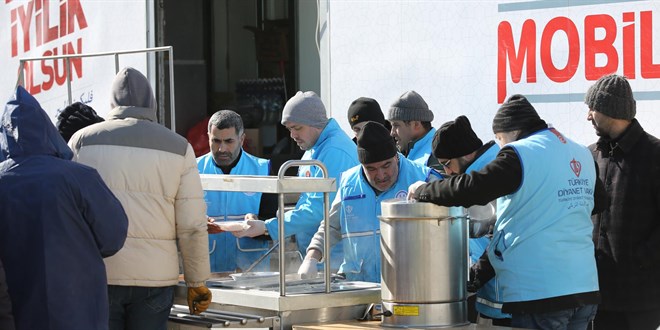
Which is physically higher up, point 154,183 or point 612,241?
point 154,183

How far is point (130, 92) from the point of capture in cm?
409

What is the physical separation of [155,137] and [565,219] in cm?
145

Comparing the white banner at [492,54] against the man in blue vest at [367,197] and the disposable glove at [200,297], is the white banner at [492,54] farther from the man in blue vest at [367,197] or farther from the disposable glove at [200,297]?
the disposable glove at [200,297]

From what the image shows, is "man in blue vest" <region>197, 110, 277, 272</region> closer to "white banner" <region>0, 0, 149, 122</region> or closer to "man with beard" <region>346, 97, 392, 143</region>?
Result: "man with beard" <region>346, 97, 392, 143</region>

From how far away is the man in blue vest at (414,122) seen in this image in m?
5.63

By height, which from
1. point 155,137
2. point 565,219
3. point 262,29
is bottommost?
point 565,219

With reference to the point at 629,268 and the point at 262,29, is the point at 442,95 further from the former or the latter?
the point at 262,29

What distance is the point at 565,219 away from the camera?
385 cm

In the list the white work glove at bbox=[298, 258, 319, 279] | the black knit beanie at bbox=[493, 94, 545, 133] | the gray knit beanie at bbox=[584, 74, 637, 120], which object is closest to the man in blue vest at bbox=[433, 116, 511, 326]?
the black knit beanie at bbox=[493, 94, 545, 133]

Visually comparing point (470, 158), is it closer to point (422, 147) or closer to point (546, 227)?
point (546, 227)

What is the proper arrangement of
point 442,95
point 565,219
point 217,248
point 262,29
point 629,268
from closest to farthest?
point 565,219 → point 629,268 → point 217,248 → point 442,95 → point 262,29

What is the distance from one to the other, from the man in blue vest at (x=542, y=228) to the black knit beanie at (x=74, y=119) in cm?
159

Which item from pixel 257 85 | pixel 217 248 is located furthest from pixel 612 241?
pixel 257 85

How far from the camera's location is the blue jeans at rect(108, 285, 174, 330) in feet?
12.9
